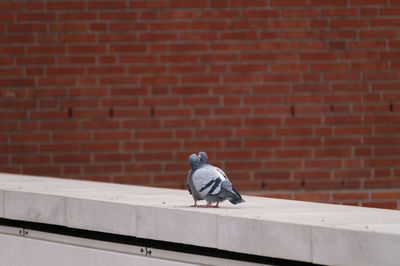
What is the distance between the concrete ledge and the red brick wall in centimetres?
196

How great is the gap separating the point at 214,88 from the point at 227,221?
410 cm

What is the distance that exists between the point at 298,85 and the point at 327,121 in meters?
0.42

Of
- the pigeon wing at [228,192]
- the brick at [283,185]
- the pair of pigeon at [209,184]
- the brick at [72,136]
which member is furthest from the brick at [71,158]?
the pigeon wing at [228,192]

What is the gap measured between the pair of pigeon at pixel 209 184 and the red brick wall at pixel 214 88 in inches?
139

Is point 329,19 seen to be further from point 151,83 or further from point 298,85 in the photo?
point 151,83

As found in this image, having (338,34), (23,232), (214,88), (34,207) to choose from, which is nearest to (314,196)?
(214,88)

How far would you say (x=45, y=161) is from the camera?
855 centimetres

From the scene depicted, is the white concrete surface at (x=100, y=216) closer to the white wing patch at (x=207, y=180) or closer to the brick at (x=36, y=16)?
the white wing patch at (x=207, y=180)

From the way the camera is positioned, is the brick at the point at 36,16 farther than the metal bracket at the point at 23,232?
Yes

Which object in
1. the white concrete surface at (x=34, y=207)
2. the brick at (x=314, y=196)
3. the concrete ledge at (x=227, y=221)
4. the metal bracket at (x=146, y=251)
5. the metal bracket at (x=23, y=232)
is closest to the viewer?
the concrete ledge at (x=227, y=221)

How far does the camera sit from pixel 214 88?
848cm

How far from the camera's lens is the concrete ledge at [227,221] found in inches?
151

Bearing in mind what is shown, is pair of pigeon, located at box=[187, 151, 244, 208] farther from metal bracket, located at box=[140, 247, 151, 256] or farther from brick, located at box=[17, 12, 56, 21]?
brick, located at box=[17, 12, 56, 21]

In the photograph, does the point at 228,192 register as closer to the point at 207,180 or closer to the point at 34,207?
the point at 207,180
